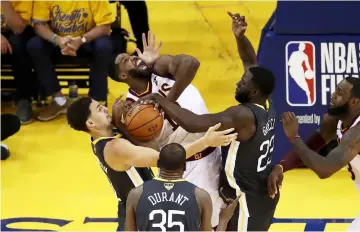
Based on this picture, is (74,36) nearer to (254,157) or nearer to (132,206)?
(254,157)

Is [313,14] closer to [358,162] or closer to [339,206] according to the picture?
[339,206]

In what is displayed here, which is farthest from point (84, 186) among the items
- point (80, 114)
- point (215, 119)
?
point (215, 119)

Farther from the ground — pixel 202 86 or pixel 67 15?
pixel 67 15

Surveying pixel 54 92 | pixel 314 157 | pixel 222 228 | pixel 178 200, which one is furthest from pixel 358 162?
pixel 54 92

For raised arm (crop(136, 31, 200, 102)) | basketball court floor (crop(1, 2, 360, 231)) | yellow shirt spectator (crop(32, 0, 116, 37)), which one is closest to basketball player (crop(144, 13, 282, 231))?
raised arm (crop(136, 31, 200, 102))

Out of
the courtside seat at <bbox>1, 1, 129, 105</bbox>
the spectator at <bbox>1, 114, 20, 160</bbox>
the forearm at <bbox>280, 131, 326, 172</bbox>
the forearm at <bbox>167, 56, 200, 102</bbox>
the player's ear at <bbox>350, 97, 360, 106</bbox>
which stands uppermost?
the forearm at <bbox>167, 56, 200, 102</bbox>

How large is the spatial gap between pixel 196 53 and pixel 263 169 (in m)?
4.73

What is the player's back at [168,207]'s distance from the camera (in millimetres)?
4305

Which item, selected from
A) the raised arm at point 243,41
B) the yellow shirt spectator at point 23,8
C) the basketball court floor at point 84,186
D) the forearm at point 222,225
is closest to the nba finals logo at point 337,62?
the basketball court floor at point 84,186

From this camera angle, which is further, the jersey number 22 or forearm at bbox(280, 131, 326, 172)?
forearm at bbox(280, 131, 326, 172)

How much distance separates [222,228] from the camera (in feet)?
16.4

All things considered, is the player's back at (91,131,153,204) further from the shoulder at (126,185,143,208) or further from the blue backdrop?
the blue backdrop

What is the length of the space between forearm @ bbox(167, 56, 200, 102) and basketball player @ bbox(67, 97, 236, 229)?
0.47 metres

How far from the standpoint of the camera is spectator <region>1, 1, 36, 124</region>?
8422 mm
